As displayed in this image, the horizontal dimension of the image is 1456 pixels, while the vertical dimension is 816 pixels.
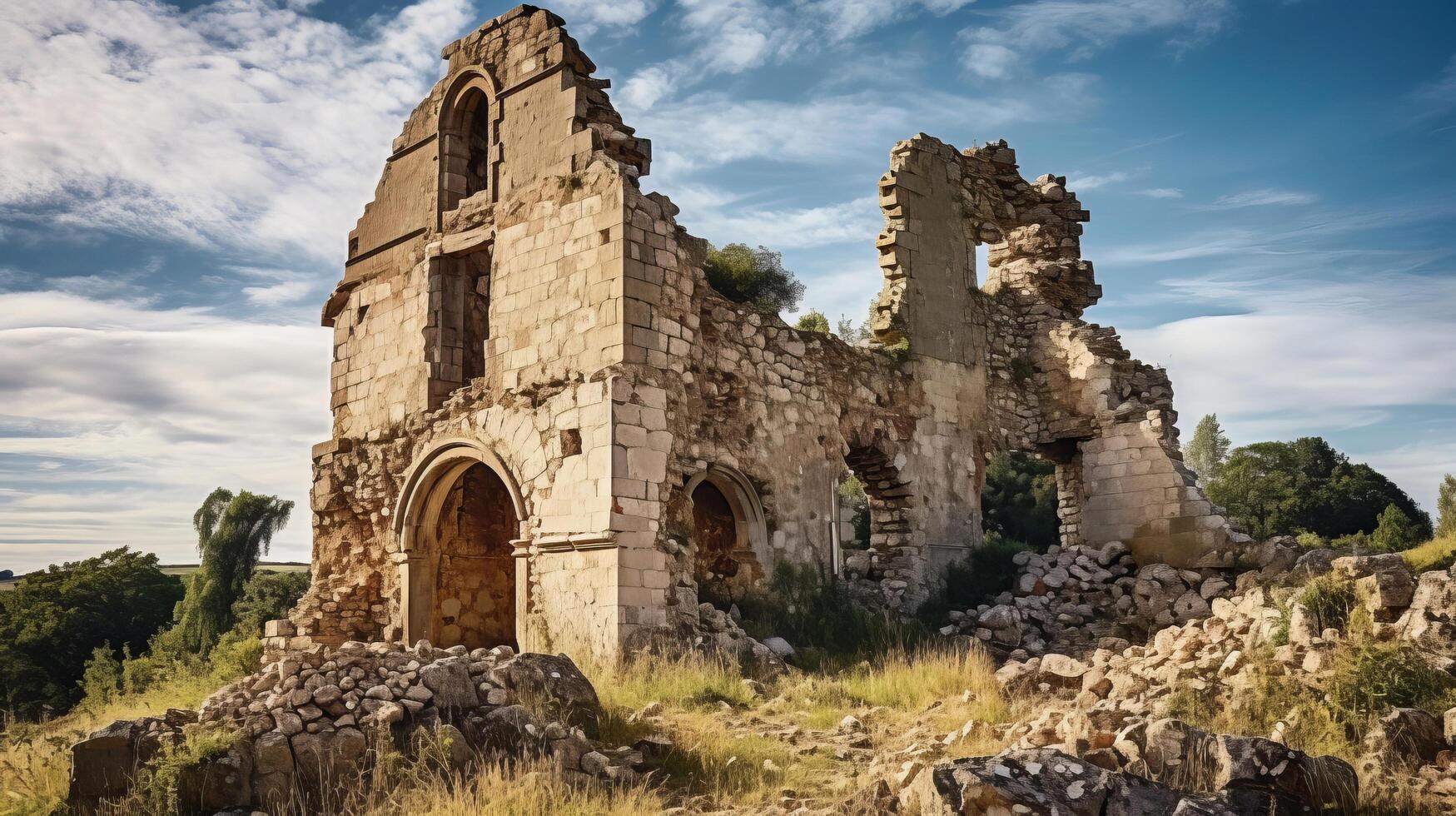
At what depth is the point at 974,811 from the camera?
553 centimetres

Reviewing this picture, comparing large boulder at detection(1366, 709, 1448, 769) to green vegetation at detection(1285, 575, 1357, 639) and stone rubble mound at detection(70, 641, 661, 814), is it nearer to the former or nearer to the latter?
green vegetation at detection(1285, 575, 1357, 639)

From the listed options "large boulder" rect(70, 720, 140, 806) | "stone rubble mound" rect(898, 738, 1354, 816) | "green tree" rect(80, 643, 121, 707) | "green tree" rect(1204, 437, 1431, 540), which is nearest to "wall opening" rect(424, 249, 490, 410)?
"green tree" rect(80, 643, 121, 707)

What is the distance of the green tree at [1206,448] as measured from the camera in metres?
40.4

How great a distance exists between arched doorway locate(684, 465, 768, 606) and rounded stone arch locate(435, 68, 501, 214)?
462 centimetres

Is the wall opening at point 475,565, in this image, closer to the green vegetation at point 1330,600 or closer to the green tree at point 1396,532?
the green vegetation at point 1330,600

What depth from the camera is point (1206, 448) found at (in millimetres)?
40875

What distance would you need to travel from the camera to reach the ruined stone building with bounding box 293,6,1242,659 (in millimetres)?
11273

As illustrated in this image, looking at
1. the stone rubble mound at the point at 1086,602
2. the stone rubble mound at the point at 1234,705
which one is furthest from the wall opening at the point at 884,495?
the stone rubble mound at the point at 1234,705

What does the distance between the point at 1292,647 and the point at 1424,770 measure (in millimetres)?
1859

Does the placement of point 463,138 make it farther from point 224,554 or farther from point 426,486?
point 224,554

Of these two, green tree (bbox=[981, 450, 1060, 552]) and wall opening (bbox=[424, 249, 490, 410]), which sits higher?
wall opening (bbox=[424, 249, 490, 410])

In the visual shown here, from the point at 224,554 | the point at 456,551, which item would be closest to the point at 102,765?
the point at 456,551

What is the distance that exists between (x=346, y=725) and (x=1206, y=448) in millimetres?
38547

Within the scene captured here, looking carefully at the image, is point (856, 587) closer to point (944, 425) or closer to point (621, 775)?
point (944, 425)
